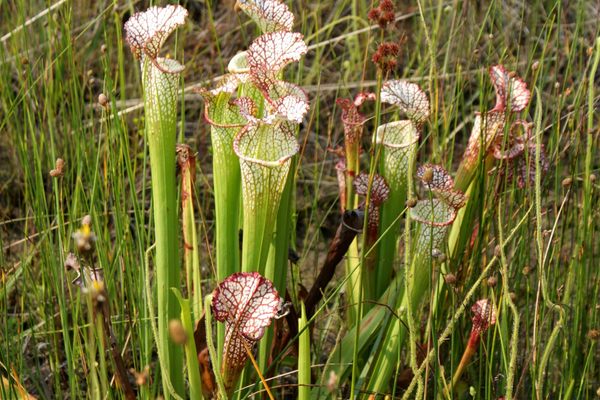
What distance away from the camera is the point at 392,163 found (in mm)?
1516

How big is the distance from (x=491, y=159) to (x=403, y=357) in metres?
0.55

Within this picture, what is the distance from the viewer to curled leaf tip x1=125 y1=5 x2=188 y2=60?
1.22 metres

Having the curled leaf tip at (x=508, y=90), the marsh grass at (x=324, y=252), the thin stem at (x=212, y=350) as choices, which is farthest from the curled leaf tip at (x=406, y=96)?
the thin stem at (x=212, y=350)

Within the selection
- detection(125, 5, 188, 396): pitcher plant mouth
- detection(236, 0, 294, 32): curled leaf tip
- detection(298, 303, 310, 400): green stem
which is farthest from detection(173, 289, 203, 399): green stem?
detection(236, 0, 294, 32): curled leaf tip

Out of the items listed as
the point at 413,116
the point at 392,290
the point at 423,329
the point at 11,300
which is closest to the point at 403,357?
the point at 423,329

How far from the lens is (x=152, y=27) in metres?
1.22

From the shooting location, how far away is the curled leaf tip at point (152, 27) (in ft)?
4.00

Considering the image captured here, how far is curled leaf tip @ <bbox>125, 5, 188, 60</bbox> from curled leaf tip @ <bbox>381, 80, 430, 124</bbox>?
0.40 meters

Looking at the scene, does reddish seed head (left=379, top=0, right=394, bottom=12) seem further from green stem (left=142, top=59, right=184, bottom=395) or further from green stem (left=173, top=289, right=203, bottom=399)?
green stem (left=173, top=289, right=203, bottom=399)

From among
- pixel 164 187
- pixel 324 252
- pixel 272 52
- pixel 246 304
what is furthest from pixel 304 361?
pixel 324 252

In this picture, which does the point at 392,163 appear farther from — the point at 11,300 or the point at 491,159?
the point at 11,300

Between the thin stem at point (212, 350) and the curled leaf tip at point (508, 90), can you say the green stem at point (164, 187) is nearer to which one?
the thin stem at point (212, 350)

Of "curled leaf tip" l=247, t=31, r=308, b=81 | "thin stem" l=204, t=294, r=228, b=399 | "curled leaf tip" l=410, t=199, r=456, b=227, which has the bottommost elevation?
"thin stem" l=204, t=294, r=228, b=399

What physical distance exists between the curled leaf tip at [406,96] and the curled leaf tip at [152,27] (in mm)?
402
